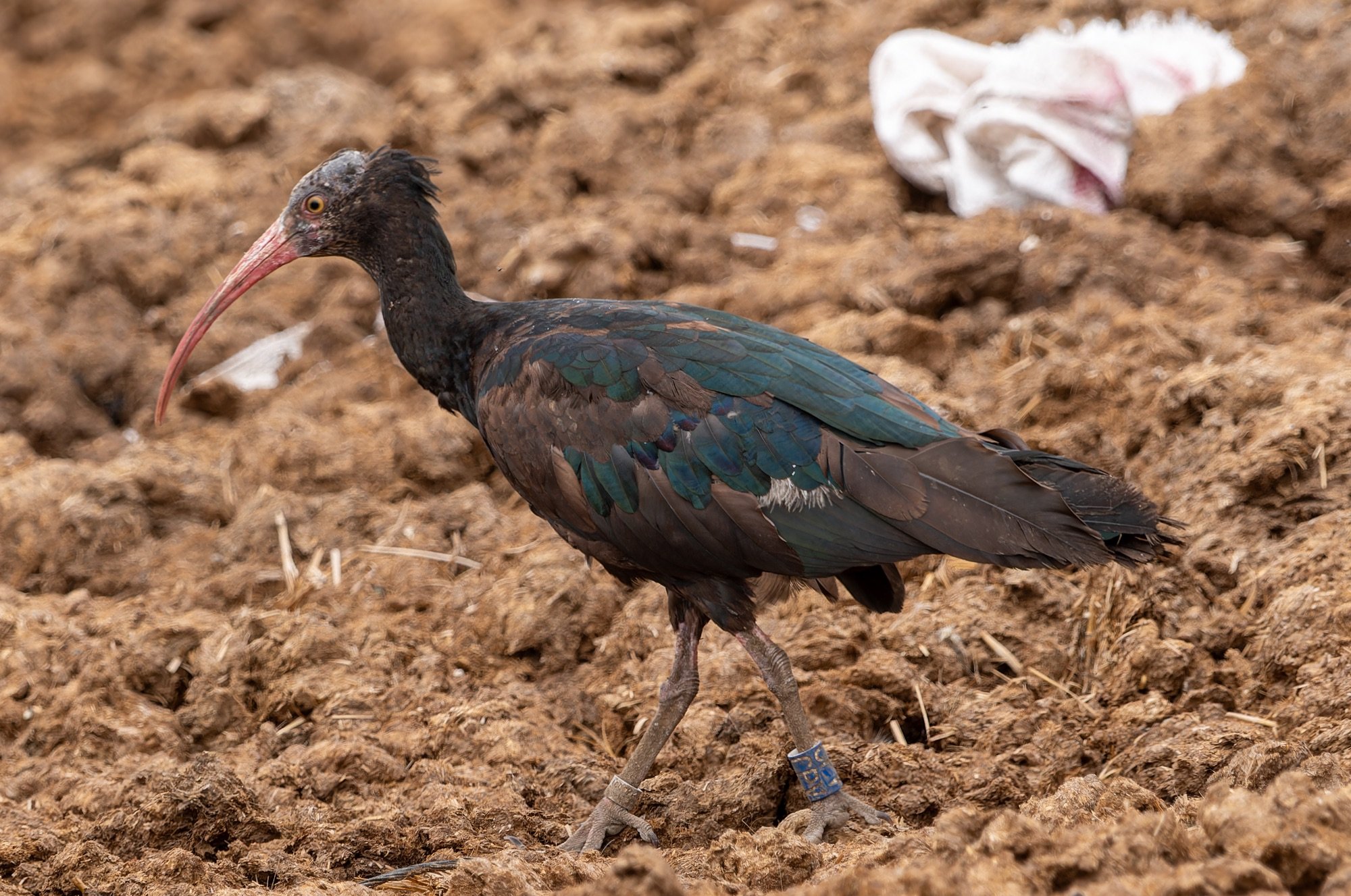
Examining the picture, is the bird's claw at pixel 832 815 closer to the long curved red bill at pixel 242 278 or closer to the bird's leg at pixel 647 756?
the bird's leg at pixel 647 756

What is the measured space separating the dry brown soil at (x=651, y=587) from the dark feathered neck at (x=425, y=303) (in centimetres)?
102

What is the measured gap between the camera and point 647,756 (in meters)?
4.70

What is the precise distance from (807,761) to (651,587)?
1.48 meters

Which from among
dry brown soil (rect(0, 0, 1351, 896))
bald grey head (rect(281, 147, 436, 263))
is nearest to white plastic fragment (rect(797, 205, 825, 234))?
dry brown soil (rect(0, 0, 1351, 896))

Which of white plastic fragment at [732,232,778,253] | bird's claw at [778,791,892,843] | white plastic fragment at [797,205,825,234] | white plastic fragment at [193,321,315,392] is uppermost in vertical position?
white plastic fragment at [797,205,825,234]

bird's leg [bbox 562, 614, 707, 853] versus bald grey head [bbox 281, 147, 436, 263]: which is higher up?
bald grey head [bbox 281, 147, 436, 263]

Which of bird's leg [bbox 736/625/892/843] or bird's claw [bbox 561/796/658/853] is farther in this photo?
bird's claw [bbox 561/796/658/853]

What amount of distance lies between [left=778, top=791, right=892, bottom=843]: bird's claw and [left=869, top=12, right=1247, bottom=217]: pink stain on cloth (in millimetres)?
4438

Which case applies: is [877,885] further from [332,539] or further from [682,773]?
[332,539]

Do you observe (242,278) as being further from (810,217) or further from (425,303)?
(810,217)

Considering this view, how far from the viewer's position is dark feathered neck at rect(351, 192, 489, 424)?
16.9ft

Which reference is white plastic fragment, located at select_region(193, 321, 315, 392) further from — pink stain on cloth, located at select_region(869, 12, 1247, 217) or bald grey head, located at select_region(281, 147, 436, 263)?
pink stain on cloth, located at select_region(869, 12, 1247, 217)

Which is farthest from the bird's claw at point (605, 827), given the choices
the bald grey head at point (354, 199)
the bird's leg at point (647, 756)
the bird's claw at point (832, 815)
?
the bald grey head at point (354, 199)

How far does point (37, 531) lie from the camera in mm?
6477
